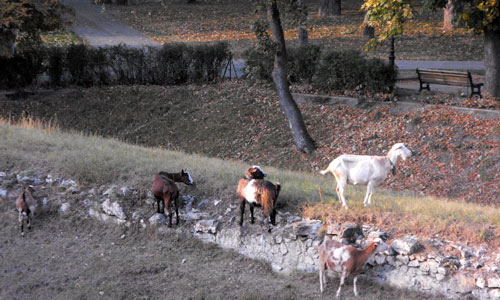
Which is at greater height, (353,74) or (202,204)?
(353,74)

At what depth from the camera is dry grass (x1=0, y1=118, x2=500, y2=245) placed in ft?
25.8

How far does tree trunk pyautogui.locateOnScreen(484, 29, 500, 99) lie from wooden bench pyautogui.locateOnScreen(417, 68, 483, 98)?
0.35 m

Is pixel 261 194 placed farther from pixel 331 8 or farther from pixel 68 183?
pixel 331 8

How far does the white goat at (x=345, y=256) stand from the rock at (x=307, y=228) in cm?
90

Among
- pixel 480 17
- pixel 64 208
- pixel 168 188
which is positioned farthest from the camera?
pixel 480 17

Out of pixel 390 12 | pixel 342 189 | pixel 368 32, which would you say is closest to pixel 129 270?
pixel 342 189

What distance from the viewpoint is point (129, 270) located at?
26.8ft

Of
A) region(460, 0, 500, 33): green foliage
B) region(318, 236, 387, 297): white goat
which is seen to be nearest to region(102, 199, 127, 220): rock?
region(318, 236, 387, 297): white goat

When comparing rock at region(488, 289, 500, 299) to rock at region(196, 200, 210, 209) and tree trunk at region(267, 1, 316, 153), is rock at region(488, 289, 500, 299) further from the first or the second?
tree trunk at region(267, 1, 316, 153)

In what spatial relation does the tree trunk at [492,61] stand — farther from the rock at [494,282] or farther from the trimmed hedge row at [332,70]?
the rock at [494,282]

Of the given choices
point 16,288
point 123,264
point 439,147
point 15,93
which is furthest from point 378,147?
point 15,93

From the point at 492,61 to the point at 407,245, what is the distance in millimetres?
11888

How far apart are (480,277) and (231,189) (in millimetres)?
4378

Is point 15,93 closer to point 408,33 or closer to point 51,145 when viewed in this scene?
point 51,145
